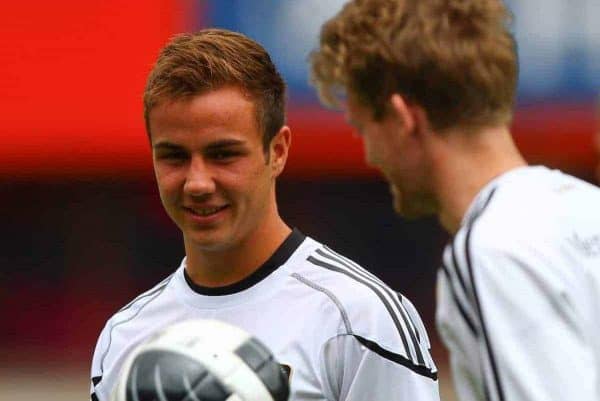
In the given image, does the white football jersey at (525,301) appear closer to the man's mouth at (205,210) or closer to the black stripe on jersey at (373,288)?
the black stripe on jersey at (373,288)

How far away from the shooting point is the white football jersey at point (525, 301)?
8.04 ft

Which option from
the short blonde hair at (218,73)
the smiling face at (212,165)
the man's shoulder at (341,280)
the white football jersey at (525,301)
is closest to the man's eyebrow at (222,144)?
the smiling face at (212,165)

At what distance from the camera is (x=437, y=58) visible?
2727mm

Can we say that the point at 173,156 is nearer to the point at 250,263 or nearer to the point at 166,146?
the point at 166,146

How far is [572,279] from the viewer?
2490 millimetres

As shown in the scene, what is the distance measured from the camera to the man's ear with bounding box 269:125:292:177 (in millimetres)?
3814

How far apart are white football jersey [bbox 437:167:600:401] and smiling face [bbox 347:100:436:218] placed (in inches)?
9.0

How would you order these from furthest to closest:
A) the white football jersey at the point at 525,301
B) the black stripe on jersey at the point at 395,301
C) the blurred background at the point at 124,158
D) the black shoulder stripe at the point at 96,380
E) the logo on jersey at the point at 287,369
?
the blurred background at the point at 124,158, the black shoulder stripe at the point at 96,380, the black stripe on jersey at the point at 395,301, the logo on jersey at the point at 287,369, the white football jersey at the point at 525,301

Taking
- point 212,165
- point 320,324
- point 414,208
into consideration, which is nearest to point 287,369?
point 320,324

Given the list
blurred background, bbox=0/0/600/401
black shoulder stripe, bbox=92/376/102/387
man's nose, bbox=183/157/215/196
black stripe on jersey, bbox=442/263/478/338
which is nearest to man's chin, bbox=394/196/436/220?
black stripe on jersey, bbox=442/263/478/338

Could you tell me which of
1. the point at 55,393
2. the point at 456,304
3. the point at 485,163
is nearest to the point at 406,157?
the point at 485,163

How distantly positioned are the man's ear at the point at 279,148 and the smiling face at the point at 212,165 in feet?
0.22

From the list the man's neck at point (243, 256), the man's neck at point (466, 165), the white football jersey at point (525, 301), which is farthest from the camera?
the man's neck at point (243, 256)

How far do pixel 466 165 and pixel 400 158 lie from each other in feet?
0.48
